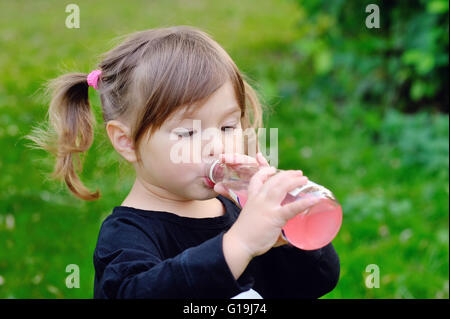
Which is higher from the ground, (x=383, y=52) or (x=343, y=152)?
(x=383, y=52)

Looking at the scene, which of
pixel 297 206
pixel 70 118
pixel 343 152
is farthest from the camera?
pixel 343 152

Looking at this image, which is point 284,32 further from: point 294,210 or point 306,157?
point 294,210

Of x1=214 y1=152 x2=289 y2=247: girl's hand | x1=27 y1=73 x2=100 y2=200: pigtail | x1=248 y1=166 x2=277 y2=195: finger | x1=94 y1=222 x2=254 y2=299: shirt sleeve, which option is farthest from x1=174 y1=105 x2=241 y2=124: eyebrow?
x1=27 y1=73 x2=100 y2=200: pigtail

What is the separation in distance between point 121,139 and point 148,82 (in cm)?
23

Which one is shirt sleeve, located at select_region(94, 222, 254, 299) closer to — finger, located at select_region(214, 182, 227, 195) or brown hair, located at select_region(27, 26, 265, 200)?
finger, located at select_region(214, 182, 227, 195)

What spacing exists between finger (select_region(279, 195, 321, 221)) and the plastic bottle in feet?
0.20

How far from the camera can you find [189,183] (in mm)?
1792

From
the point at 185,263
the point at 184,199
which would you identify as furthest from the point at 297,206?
the point at 184,199

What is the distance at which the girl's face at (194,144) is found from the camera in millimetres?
1747

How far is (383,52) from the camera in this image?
4.96 metres

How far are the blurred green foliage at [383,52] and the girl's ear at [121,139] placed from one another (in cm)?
301

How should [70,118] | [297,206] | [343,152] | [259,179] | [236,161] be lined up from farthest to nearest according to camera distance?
[343,152] < [70,118] < [236,161] < [259,179] < [297,206]

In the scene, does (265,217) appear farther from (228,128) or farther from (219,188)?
(228,128)

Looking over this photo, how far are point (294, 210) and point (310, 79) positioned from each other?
4.56 metres
